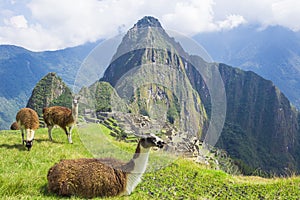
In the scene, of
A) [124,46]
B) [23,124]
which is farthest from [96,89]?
[23,124]

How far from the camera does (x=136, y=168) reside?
7.41m

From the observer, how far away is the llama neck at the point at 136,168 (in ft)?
23.6

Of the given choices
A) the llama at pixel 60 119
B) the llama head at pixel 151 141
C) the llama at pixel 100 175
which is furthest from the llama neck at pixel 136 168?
the llama at pixel 60 119

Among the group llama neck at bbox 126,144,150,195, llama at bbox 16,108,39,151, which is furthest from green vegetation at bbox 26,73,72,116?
llama neck at bbox 126,144,150,195

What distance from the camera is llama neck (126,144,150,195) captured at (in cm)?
721

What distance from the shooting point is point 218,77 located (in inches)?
360

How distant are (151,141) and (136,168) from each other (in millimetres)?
1092

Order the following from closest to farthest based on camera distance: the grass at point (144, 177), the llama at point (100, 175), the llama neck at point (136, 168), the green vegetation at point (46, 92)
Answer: the llama at point (100, 175) → the grass at point (144, 177) → the llama neck at point (136, 168) → the green vegetation at point (46, 92)

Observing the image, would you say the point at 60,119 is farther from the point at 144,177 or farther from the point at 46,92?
the point at 46,92

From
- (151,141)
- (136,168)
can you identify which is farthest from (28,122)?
(151,141)

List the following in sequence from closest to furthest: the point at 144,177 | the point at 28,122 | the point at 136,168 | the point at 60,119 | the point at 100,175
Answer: the point at 100,175 < the point at 136,168 < the point at 144,177 < the point at 28,122 < the point at 60,119

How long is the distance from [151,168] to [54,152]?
4746mm

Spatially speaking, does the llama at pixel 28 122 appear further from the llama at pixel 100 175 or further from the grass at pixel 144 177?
the llama at pixel 100 175

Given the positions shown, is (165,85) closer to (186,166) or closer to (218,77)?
(218,77)
